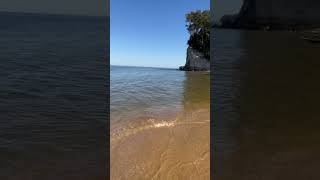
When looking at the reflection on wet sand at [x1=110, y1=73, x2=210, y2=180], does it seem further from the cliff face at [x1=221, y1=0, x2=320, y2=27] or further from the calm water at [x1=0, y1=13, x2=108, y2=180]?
the cliff face at [x1=221, y1=0, x2=320, y2=27]

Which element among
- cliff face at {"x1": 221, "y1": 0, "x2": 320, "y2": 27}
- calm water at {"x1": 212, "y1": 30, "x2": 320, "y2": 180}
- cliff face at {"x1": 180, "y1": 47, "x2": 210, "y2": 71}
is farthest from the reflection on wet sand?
cliff face at {"x1": 180, "y1": 47, "x2": 210, "y2": 71}

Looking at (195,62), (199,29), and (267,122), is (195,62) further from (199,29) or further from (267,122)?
(267,122)

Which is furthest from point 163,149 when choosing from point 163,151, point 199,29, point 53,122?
point 199,29

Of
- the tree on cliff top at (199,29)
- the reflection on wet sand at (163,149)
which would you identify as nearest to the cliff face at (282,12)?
the tree on cliff top at (199,29)

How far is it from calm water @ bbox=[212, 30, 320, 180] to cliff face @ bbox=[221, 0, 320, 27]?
4.15 m

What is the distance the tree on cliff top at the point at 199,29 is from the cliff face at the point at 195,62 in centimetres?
73

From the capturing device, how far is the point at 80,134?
341 cm

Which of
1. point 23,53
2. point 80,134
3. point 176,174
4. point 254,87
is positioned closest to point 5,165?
point 80,134

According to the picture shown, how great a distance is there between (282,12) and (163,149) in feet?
35.0

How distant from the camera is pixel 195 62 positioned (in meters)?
21.5

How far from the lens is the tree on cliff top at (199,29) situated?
20.6 meters

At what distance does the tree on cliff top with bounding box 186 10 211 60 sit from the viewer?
2062 centimetres

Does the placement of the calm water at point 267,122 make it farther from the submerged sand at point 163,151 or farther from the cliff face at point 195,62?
the cliff face at point 195,62

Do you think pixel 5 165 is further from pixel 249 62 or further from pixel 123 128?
pixel 249 62
